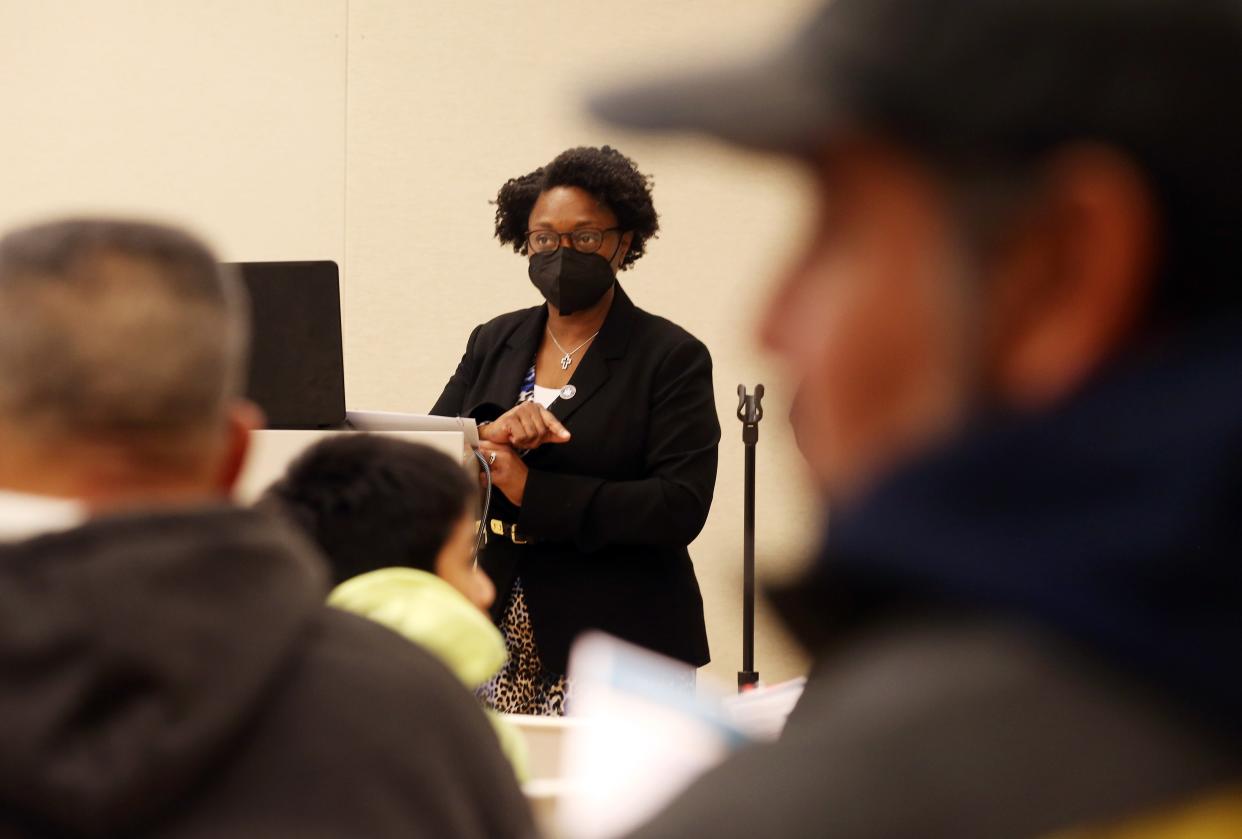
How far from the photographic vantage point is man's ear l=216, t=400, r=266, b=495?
0.87 metres

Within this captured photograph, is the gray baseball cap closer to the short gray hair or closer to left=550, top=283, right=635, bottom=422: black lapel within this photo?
the short gray hair

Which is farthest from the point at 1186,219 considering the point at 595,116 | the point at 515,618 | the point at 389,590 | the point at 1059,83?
the point at 515,618

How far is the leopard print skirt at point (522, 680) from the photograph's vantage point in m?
2.22

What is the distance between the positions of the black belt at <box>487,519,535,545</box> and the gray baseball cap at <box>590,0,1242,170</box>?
1978 millimetres

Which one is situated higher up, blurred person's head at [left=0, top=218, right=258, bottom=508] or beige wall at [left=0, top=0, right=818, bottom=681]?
beige wall at [left=0, top=0, right=818, bottom=681]

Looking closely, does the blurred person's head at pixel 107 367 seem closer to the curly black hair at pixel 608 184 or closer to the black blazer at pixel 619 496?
the black blazer at pixel 619 496

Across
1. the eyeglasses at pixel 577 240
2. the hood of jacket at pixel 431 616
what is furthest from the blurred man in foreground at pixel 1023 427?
the eyeglasses at pixel 577 240

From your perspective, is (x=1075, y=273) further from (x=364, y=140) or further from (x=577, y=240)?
(x=364, y=140)

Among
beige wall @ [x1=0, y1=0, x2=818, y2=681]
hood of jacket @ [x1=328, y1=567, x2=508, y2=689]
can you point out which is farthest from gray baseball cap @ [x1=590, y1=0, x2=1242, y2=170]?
beige wall @ [x1=0, y1=0, x2=818, y2=681]

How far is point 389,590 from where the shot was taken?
1152mm

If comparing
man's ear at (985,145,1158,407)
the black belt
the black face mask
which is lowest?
the black belt

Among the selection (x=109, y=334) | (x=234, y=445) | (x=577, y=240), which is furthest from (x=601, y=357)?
(x=109, y=334)

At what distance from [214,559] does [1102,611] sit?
1.86 feet

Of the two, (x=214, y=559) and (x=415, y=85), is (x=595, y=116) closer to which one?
(x=214, y=559)
